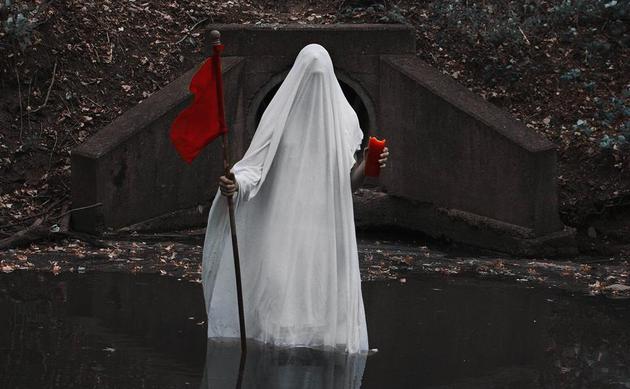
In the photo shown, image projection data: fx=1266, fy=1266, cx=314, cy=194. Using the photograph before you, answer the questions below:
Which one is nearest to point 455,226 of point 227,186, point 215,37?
point 227,186

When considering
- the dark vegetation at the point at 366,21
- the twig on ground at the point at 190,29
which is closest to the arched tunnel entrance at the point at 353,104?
the dark vegetation at the point at 366,21

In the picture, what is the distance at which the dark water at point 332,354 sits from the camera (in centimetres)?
817

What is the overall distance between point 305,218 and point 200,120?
948 mm

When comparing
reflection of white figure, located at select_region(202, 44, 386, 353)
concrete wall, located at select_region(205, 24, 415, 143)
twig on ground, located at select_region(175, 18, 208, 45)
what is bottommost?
reflection of white figure, located at select_region(202, 44, 386, 353)

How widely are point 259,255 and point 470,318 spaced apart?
8.62 ft

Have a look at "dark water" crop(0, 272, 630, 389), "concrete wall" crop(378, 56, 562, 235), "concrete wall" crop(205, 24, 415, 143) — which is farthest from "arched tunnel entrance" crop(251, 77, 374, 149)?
"dark water" crop(0, 272, 630, 389)

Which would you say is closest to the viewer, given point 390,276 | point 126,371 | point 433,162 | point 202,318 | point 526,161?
point 126,371

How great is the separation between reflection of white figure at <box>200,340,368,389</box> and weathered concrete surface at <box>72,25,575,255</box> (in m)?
5.16

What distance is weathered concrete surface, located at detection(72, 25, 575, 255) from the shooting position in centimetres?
1341

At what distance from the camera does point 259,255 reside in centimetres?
846

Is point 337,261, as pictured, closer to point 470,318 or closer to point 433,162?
point 470,318

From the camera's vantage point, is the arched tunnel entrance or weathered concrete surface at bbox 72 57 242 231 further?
the arched tunnel entrance

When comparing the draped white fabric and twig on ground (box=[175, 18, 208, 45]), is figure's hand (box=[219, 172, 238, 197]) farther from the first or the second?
twig on ground (box=[175, 18, 208, 45])

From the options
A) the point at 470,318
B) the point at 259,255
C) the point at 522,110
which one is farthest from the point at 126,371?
the point at 522,110
